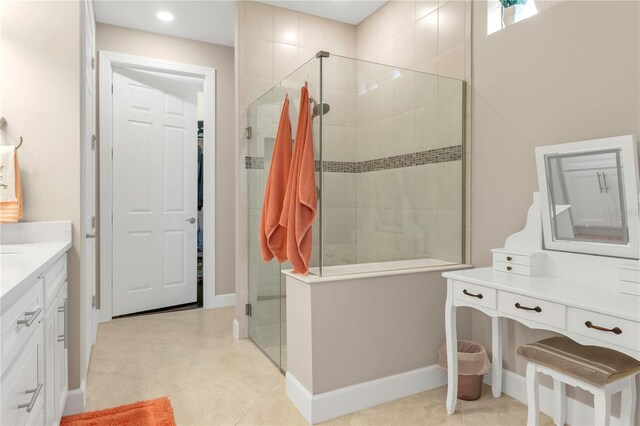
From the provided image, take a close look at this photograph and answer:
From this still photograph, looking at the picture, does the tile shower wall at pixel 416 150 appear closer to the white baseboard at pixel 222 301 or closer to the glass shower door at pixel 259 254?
the glass shower door at pixel 259 254

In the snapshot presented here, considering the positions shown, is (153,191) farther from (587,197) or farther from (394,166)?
(587,197)

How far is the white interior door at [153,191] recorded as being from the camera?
12.1ft

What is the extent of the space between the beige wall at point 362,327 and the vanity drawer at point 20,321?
3.62 feet

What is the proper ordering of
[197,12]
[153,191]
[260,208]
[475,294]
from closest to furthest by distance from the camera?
[475,294]
[260,208]
[197,12]
[153,191]

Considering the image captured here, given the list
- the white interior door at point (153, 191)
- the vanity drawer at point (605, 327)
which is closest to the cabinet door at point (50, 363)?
the vanity drawer at point (605, 327)

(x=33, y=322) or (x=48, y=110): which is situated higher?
(x=48, y=110)

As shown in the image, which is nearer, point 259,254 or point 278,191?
point 278,191

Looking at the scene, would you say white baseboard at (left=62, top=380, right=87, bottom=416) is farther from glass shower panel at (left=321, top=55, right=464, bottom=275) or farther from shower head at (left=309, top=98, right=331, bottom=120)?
shower head at (left=309, top=98, right=331, bottom=120)

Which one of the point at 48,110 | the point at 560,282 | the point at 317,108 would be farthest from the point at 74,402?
the point at 560,282

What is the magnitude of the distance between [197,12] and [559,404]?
11.9ft

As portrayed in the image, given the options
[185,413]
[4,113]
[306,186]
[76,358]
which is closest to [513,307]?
[306,186]

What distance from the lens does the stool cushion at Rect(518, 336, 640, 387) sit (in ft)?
4.69

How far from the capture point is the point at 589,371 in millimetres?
1450

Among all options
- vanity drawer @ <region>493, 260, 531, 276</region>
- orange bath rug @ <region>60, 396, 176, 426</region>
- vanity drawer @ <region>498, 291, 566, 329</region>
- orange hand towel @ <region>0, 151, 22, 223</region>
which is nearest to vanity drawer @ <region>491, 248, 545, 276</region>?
vanity drawer @ <region>493, 260, 531, 276</region>
